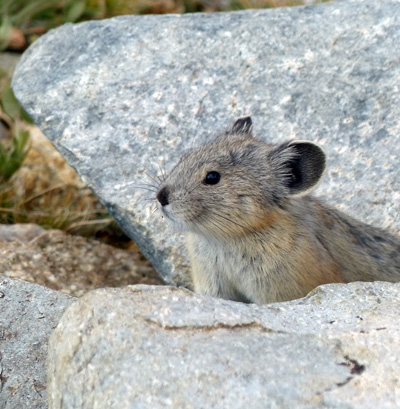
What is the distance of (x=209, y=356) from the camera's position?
4156 mm

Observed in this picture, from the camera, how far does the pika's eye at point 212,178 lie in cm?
611

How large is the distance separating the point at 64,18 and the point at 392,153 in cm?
678

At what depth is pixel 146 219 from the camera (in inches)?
290

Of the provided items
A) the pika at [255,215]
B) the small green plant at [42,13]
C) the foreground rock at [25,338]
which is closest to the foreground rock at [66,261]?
the foreground rock at [25,338]

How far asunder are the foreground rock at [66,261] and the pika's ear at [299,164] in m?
2.60

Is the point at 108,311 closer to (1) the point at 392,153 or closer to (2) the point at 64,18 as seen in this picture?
(1) the point at 392,153

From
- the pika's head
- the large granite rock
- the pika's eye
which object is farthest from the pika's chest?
the large granite rock

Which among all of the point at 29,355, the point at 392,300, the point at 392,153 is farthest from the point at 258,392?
the point at 392,153

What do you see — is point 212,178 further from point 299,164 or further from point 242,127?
point 242,127

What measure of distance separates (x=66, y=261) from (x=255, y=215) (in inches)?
113

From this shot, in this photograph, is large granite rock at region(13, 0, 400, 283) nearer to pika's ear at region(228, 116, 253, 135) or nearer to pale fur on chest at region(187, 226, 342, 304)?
pika's ear at region(228, 116, 253, 135)

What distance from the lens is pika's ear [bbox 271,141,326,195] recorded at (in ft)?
19.8

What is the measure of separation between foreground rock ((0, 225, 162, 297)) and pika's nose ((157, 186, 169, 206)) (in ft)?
6.38

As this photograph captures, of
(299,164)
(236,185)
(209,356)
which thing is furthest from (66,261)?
(209,356)
